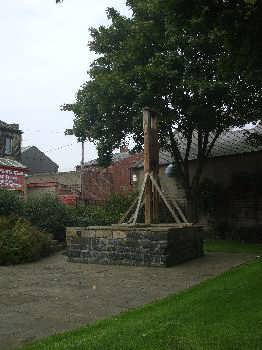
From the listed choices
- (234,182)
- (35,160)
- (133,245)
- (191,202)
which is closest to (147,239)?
(133,245)

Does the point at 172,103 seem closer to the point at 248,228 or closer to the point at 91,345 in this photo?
the point at 248,228

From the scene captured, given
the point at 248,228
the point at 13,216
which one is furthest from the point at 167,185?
the point at 13,216

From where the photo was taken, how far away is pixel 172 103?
20016 mm

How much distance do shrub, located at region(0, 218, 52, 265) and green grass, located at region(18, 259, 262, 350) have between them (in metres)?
7.11

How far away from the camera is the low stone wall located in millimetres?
12482

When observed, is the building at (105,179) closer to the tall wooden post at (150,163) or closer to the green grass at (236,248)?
the green grass at (236,248)

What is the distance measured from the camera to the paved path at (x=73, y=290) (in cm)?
645

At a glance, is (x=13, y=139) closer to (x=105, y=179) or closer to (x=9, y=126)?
(x=9, y=126)

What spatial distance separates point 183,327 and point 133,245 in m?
7.25

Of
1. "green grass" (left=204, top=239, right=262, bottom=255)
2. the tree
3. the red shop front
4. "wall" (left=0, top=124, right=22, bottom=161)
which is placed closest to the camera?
"green grass" (left=204, top=239, right=262, bottom=255)

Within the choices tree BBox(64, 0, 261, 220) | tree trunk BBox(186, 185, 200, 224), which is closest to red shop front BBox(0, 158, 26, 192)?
tree BBox(64, 0, 261, 220)

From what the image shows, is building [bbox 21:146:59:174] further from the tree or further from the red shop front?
the tree

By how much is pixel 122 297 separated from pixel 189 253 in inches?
231

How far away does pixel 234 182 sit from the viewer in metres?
25.6
